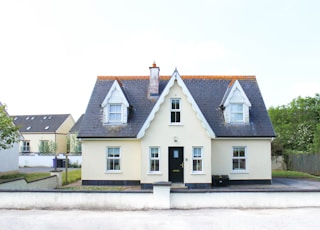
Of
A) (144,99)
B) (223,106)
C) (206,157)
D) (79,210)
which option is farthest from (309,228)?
(144,99)

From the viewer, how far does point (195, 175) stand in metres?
19.2

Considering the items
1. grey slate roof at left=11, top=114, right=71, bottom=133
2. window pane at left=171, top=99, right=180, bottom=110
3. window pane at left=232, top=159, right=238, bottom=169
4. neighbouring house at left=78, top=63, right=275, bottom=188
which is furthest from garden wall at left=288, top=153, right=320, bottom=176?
grey slate roof at left=11, top=114, right=71, bottom=133

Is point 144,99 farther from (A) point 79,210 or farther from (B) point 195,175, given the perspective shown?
(A) point 79,210

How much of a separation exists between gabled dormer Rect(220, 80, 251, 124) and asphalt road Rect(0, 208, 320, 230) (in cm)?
994

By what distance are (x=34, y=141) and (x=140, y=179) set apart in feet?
116

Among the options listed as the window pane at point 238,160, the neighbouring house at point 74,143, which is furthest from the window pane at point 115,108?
the neighbouring house at point 74,143

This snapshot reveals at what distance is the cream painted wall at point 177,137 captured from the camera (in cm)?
1920

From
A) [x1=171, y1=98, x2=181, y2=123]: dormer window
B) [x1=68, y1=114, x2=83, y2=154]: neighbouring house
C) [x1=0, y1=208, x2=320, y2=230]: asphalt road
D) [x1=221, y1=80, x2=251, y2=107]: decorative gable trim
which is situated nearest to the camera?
[x1=0, y1=208, x2=320, y2=230]: asphalt road

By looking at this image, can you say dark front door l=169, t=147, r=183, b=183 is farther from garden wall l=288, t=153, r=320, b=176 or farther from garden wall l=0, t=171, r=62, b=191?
garden wall l=288, t=153, r=320, b=176

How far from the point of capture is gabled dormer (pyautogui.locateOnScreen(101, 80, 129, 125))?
2133 cm

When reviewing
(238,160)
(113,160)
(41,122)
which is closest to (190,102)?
(238,160)

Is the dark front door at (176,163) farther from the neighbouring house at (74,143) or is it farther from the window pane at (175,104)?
the neighbouring house at (74,143)

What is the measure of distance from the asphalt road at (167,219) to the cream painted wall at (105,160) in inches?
342

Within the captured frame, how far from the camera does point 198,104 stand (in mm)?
22562
